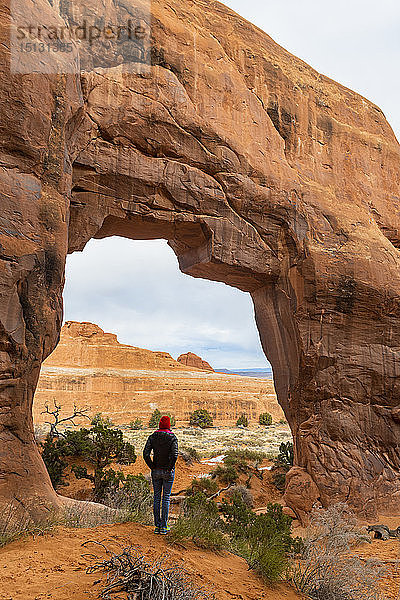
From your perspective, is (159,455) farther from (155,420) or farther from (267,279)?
(155,420)

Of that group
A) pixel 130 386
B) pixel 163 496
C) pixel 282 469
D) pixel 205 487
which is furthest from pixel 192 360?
pixel 163 496

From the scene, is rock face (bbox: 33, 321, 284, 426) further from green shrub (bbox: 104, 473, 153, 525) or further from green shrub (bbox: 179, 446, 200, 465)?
green shrub (bbox: 104, 473, 153, 525)

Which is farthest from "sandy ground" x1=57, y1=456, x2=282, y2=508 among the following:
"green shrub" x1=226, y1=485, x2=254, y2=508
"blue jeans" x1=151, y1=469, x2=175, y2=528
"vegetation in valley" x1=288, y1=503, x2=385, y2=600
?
"vegetation in valley" x1=288, y1=503, x2=385, y2=600

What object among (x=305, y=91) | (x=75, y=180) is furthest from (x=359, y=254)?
(x=75, y=180)

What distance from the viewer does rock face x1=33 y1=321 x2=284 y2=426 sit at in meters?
38.8

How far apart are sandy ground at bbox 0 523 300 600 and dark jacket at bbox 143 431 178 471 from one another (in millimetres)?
854

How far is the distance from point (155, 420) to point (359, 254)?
25.0 metres

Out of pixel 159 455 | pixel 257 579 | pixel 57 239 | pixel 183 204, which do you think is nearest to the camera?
pixel 257 579

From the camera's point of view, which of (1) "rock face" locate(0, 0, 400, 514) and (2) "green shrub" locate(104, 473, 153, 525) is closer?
(2) "green shrub" locate(104, 473, 153, 525)

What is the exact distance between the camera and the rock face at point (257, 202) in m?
7.71

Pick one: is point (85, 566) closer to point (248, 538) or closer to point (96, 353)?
point (248, 538)

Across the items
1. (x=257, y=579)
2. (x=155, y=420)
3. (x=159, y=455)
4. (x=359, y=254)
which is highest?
(x=359, y=254)

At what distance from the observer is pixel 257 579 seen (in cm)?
557

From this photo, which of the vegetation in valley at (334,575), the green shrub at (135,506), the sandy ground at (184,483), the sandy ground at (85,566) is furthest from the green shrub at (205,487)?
the sandy ground at (85,566)
